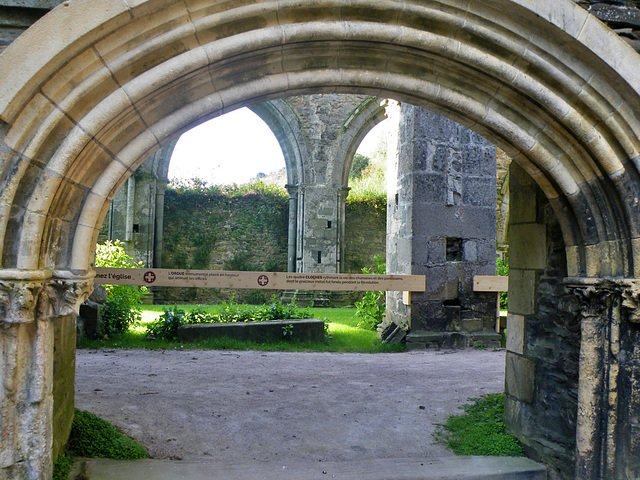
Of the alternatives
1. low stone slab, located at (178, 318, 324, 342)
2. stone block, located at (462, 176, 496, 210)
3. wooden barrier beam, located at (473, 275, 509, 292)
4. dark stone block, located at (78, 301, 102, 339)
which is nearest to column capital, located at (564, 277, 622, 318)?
wooden barrier beam, located at (473, 275, 509, 292)

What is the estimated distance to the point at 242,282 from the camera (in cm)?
637

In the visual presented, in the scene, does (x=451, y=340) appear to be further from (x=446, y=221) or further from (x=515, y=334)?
(x=515, y=334)

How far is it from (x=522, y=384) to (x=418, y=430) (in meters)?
0.88

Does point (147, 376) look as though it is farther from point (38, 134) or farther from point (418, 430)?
point (38, 134)

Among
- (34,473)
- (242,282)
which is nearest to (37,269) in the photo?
(34,473)

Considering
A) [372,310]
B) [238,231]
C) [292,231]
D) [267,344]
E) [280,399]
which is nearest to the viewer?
[280,399]

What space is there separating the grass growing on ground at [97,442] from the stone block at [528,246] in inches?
115

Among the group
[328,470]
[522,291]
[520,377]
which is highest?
[522,291]

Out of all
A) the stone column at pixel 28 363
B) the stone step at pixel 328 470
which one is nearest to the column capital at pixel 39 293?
the stone column at pixel 28 363

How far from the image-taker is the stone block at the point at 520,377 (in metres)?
3.43

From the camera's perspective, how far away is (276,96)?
2.72 metres

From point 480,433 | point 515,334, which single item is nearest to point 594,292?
point 515,334

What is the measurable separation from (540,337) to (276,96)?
237 cm

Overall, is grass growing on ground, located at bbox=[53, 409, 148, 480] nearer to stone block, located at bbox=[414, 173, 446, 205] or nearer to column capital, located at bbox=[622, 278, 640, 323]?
column capital, located at bbox=[622, 278, 640, 323]
